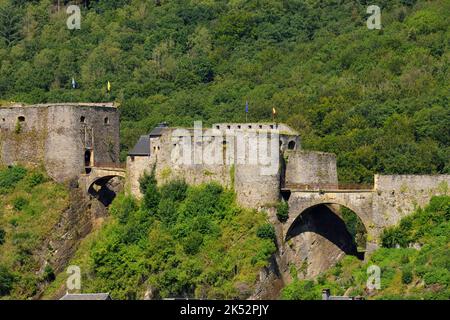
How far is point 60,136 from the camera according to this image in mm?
79875

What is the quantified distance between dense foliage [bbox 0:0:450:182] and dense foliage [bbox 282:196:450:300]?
1326cm

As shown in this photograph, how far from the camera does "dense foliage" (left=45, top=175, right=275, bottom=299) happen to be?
71000 millimetres

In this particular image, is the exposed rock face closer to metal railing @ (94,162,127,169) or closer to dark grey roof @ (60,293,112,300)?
metal railing @ (94,162,127,169)

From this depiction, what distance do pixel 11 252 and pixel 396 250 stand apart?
1746cm

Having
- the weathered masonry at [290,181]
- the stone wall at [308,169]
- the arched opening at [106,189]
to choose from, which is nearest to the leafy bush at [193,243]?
the weathered masonry at [290,181]

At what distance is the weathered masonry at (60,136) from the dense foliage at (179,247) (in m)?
Result: 4.72

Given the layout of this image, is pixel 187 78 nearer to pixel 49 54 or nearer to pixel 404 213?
pixel 49 54

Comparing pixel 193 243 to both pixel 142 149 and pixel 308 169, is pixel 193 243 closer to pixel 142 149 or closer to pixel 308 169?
pixel 142 149

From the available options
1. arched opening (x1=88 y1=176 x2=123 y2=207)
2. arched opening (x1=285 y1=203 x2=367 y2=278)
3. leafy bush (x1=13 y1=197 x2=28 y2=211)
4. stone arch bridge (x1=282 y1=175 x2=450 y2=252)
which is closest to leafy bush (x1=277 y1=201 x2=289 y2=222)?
stone arch bridge (x1=282 y1=175 x2=450 y2=252)

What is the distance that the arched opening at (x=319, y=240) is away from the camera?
73.9m

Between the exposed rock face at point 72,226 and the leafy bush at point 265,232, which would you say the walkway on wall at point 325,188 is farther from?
the exposed rock face at point 72,226

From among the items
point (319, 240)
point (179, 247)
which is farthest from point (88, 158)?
point (319, 240)

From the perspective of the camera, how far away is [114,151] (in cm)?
8219
